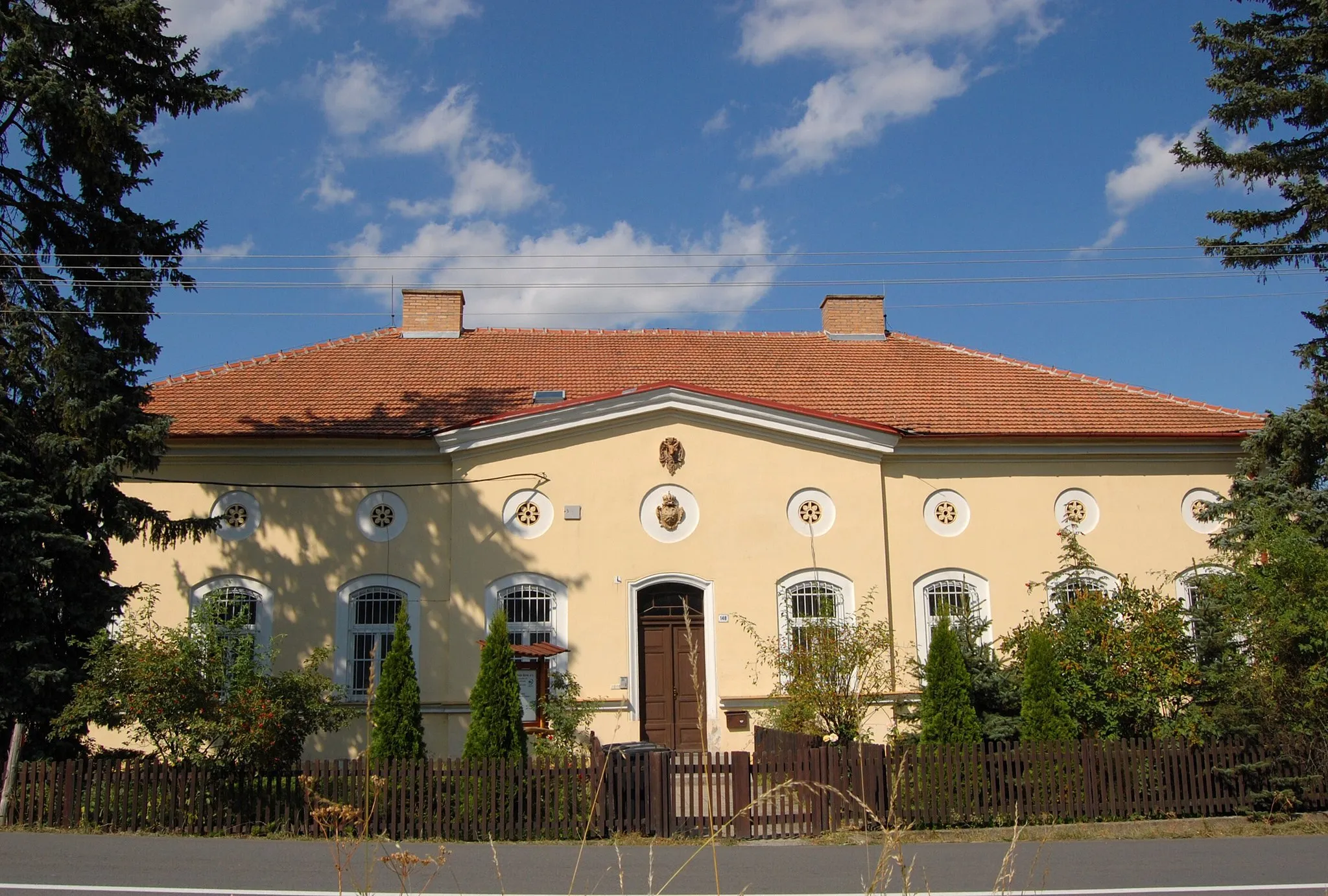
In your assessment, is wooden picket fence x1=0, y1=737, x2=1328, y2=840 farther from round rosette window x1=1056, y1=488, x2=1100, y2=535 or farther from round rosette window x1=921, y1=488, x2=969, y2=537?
round rosette window x1=1056, y1=488, x2=1100, y2=535

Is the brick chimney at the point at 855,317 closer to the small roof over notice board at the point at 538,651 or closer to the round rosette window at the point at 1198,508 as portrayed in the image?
the round rosette window at the point at 1198,508

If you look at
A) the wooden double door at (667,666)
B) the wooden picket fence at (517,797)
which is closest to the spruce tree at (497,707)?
the wooden picket fence at (517,797)

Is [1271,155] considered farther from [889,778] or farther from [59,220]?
[59,220]

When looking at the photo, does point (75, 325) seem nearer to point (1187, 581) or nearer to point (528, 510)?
point (528, 510)

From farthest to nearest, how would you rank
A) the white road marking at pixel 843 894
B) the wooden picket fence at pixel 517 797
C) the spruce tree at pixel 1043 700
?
1. the spruce tree at pixel 1043 700
2. the wooden picket fence at pixel 517 797
3. the white road marking at pixel 843 894

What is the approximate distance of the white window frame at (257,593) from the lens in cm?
1656

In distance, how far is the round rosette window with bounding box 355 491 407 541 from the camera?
55.5 ft

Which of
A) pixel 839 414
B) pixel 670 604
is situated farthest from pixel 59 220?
pixel 839 414

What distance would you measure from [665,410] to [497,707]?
610 centimetres

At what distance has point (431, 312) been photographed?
22.4m

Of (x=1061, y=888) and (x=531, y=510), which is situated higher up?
(x=531, y=510)

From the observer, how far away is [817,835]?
39.3ft

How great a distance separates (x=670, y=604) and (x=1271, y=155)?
11.9 metres

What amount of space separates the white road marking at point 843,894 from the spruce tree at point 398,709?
3.75 m
